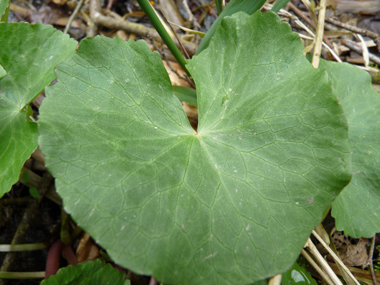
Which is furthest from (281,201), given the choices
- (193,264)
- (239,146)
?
(193,264)

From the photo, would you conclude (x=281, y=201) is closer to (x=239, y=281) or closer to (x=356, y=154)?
(x=239, y=281)

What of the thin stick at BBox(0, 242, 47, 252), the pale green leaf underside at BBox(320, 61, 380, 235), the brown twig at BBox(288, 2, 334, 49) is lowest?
the thin stick at BBox(0, 242, 47, 252)

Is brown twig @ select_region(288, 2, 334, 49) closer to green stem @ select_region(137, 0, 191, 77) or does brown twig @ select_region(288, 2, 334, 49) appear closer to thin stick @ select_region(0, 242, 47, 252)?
green stem @ select_region(137, 0, 191, 77)

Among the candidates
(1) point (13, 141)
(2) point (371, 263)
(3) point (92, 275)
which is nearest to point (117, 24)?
(1) point (13, 141)

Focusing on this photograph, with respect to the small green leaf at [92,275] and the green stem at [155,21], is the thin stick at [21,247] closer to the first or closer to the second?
the small green leaf at [92,275]

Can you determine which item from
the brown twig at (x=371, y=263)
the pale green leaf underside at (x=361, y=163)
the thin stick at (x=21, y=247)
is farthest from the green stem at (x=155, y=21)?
the brown twig at (x=371, y=263)

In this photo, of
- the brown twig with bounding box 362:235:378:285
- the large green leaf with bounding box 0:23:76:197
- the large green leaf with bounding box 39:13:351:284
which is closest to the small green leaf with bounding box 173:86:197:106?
the large green leaf with bounding box 39:13:351:284
